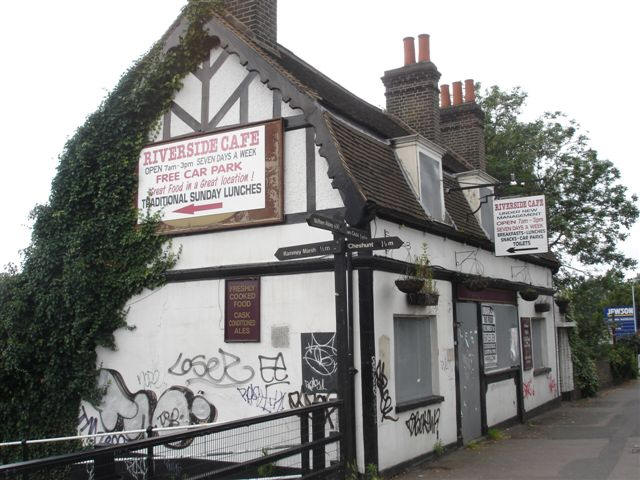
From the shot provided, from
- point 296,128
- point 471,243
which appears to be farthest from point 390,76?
point 296,128

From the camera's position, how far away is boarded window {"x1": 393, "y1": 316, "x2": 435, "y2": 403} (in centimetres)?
1000

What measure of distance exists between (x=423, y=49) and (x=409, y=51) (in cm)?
37

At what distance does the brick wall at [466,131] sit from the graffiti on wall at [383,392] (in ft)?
33.2

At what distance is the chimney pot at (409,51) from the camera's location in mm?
15898

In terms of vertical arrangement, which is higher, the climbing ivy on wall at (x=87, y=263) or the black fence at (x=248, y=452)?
the climbing ivy on wall at (x=87, y=263)

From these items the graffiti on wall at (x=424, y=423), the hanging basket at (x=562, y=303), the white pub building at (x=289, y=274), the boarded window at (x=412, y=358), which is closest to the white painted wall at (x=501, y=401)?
the white pub building at (x=289, y=274)

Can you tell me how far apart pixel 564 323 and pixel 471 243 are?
26.6 feet

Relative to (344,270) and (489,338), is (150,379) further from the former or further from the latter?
(489,338)

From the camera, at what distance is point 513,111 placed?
1094 inches

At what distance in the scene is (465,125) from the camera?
18.2 meters

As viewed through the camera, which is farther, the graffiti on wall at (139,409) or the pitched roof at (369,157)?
the graffiti on wall at (139,409)

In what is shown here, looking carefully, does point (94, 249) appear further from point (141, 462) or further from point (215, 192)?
point (141, 462)

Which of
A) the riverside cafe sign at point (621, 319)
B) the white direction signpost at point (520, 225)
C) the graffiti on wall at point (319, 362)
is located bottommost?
the graffiti on wall at point (319, 362)

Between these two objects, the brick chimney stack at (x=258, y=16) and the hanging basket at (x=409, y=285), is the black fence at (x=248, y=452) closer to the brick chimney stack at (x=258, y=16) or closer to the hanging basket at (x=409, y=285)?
the hanging basket at (x=409, y=285)
